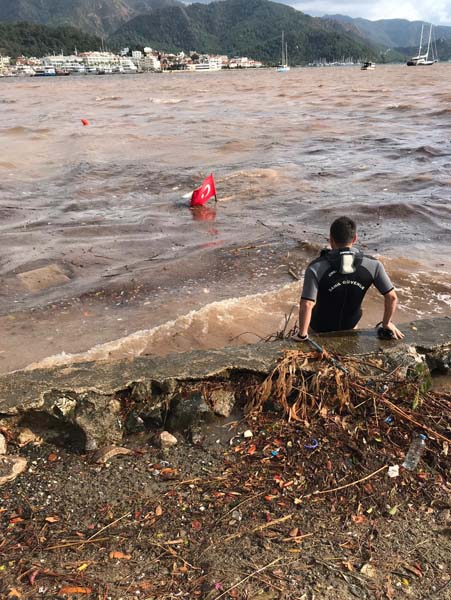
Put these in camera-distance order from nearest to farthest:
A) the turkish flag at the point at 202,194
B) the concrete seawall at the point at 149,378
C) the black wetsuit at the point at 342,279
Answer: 1. the concrete seawall at the point at 149,378
2. the black wetsuit at the point at 342,279
3. the turkish flag at the point at 202,194

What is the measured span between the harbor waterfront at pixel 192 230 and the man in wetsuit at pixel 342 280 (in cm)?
146

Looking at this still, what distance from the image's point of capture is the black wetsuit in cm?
362

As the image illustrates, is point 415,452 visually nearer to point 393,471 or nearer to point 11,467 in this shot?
point 393,471

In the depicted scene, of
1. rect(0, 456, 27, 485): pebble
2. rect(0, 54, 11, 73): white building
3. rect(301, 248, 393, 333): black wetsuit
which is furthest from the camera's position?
rect(0, 54, 11, 73): white building

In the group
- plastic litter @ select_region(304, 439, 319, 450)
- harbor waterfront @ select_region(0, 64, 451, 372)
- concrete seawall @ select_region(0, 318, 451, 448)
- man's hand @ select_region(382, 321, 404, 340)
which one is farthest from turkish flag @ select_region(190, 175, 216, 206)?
plastic litter @ select_region(304, 439, 319, 450)

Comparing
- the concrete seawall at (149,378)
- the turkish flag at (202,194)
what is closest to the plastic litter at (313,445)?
the concrete seawall at (149,378)

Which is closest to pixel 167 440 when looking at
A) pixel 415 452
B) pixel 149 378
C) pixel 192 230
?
pixel 149 378

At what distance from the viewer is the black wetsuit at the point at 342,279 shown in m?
3.62

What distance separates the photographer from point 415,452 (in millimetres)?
2916

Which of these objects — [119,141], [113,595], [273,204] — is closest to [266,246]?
[273,204]

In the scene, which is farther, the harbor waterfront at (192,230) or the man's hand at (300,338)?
the harbor waterfront at (192,230)

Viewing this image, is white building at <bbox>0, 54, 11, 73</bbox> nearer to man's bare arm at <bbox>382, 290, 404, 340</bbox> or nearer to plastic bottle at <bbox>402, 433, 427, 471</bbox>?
man's bare arm at <bbox>382, 290, 404, 340</bbox>

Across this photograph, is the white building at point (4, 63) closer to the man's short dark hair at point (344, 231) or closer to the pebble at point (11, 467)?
the man's short dark hair at point (344, 231)

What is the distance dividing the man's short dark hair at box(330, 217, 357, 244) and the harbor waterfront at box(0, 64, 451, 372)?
184cm
